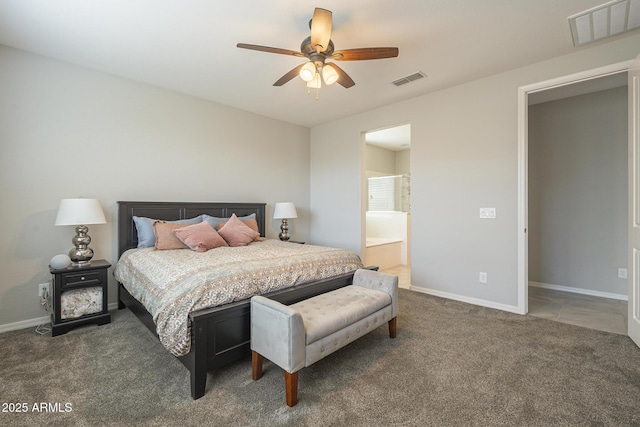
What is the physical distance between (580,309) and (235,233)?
160 inches

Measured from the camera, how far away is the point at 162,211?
3.55 metres

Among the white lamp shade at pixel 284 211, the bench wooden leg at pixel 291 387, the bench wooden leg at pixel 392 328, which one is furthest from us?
the white lamp shade at pixel 284 211

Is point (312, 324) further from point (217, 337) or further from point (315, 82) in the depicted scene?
point (315, 82)

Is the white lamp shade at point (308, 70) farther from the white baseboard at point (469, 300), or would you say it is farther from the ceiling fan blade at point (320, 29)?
the white baseboard at point (469, 300)

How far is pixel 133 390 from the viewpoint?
182 centimetres

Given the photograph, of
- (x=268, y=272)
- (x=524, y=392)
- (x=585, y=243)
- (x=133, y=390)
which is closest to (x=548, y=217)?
(x=585, y=243)

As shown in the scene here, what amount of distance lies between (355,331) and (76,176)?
10.7ft

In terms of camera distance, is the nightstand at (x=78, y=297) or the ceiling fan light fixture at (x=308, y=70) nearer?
the ceiling fan light fixture at (x=308, y=70)

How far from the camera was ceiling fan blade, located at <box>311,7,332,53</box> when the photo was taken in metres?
1.91

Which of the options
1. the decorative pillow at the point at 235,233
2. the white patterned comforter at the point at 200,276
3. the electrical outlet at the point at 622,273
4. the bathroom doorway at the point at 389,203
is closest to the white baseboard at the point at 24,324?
the white patterned comforter at the point at 200,276

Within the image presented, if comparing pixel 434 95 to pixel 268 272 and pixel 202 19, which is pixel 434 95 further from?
pixel 268 272

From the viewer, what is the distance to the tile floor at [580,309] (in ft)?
9.31

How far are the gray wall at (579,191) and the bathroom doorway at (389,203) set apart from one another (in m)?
2.02

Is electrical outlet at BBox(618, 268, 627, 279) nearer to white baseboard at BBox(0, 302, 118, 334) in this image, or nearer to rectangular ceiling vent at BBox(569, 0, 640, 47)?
rectangular ceiling vent at BBox(569, 0, 640, 47)
